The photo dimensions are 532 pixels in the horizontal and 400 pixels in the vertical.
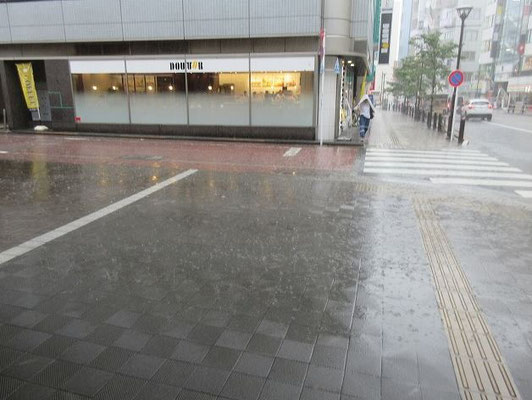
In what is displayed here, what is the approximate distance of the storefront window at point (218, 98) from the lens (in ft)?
59.8

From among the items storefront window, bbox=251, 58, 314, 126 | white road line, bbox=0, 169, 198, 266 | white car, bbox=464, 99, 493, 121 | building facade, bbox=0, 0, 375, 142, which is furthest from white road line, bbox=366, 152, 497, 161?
white car, bbox=464, 99, 493, 121

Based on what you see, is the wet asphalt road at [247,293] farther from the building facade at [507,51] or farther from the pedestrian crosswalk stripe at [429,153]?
the building facade at [507,51]

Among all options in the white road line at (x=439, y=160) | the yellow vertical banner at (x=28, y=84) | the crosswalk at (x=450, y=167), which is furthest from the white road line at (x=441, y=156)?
the yellow vertical banner at (x=28, y=84)

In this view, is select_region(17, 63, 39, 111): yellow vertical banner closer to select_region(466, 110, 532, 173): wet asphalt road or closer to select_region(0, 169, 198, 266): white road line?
select_region(0, 169, 198, 266): white road line

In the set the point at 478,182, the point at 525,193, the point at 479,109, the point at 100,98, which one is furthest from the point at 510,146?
the point at 479,109

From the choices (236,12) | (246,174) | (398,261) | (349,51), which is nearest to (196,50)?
(236,12)

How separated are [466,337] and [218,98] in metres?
16.4

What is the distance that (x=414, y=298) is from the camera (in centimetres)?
449

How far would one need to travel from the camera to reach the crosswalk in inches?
415

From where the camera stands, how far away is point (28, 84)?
2089cm

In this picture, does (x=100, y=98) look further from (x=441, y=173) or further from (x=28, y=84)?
(x=441, y=173)

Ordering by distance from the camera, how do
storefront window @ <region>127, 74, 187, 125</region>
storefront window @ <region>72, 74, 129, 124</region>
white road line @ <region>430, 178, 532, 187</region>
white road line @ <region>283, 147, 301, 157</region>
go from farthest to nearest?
storefront window @ <region>72, 74, 129, 124</region> < storefront window @ <region>127, 74, 187, 125</region> < white road line @ <region>283, 147, 301, 157</region> < white road line @ <region>430, 178, 532, 187</region>

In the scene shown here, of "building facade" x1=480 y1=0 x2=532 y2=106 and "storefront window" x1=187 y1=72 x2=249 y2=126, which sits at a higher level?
"building facade" x1=480 y1=0 x2=532 y2=106

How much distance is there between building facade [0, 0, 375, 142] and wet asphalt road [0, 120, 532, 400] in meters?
9.32
